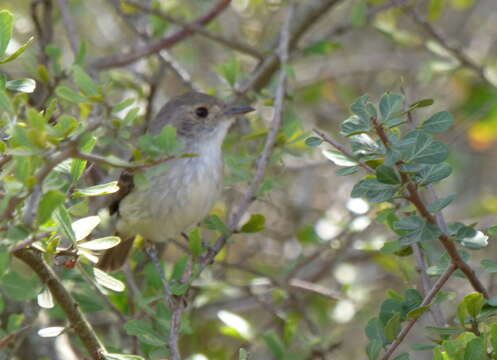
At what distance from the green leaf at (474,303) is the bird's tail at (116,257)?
108 inches

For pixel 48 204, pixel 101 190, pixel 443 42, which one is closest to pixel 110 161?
pixel 48 204

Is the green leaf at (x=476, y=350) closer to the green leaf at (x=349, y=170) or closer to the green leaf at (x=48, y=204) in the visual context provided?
the green leaf at (x=349, y=170)

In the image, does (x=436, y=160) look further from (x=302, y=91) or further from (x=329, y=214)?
(x=302, y=91)

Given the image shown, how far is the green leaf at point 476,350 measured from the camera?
2.26m

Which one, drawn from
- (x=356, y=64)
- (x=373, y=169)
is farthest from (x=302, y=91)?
(x=373, y=169)

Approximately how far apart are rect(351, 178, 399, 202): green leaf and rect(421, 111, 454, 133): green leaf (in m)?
0.25

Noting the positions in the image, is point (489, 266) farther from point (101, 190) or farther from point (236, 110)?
point (236, 110)

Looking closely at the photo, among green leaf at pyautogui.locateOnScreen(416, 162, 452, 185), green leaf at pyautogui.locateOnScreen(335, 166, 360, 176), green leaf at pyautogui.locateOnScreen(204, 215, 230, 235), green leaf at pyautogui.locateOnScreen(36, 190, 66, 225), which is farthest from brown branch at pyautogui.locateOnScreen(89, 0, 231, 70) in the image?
green leaf at pyautogui.locateOnScreen(36, 190, 66, 225)

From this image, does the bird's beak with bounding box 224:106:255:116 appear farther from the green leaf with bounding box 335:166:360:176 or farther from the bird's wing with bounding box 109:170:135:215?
the green leaf with bounding box 335:166:360:176

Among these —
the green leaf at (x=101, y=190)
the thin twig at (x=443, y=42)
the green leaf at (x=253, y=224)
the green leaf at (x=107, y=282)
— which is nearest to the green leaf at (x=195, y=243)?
the green leaf at (x=253, y=224)

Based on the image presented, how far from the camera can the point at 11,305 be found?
14.6 ft

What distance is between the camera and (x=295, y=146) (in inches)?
201

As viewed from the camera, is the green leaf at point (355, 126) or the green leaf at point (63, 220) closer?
the green leaf at point (63, 220)

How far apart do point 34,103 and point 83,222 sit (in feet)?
8.28
